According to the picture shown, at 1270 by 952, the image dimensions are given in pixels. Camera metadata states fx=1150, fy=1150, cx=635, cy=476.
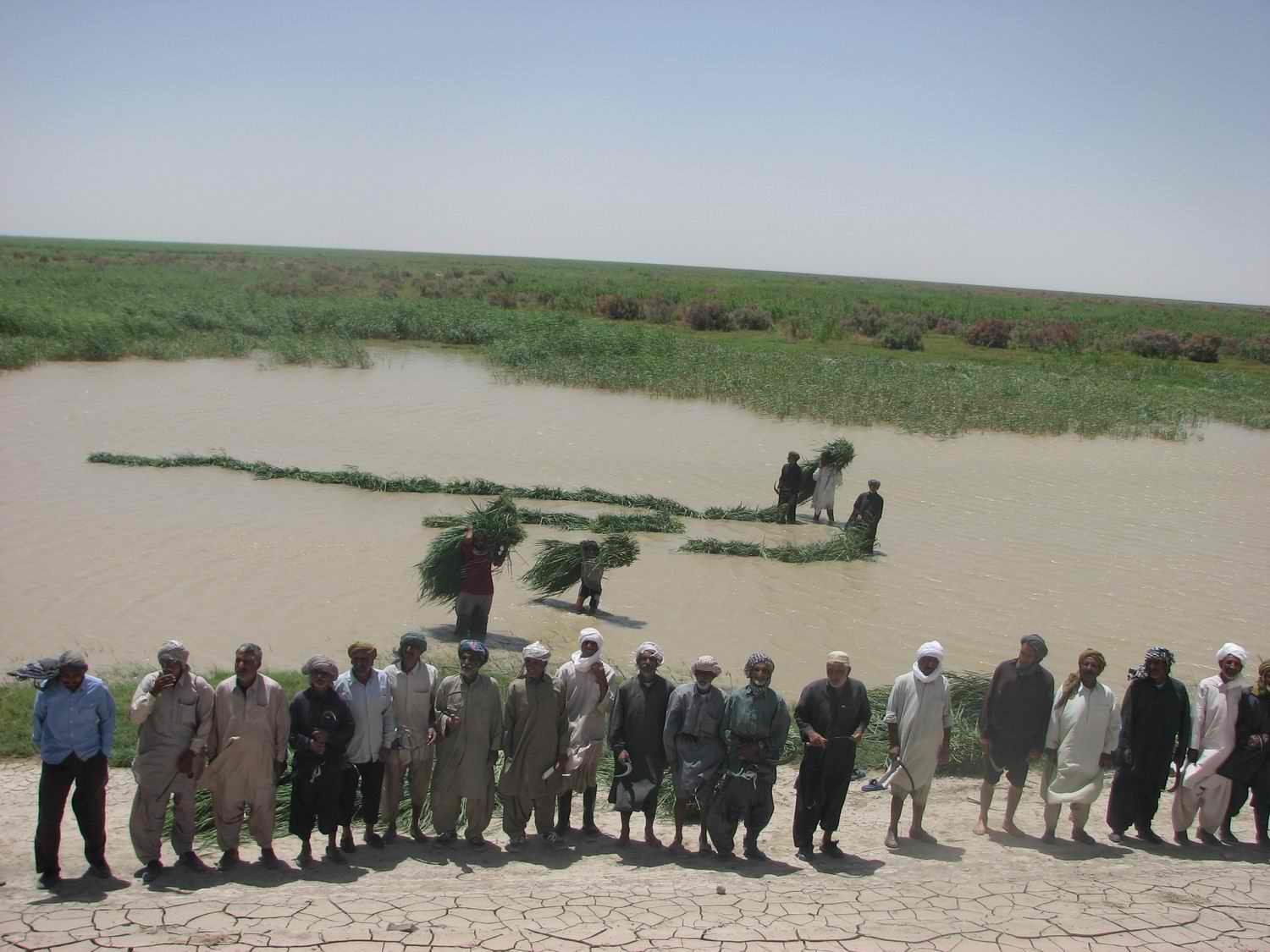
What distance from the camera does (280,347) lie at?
31562mm

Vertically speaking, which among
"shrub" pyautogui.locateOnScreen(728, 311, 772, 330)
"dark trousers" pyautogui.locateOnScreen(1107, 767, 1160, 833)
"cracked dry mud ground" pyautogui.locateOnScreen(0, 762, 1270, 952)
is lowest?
"cracked dry mud ground" pyautogui.locateOnScreen(0, 762, 1270, 952)

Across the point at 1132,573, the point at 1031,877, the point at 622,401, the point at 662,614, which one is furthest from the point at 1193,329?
the point at 1031,877

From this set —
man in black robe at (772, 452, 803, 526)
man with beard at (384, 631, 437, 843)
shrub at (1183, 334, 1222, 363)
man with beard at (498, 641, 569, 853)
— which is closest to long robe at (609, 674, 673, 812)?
man with beard at (498, 641, 569, 853)

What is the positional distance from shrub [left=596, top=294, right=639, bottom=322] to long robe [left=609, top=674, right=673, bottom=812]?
4373 centimetres

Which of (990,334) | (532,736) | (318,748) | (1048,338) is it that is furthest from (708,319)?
(318,748)

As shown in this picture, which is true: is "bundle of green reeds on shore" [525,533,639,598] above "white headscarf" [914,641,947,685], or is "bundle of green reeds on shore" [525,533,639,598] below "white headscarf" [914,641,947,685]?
below

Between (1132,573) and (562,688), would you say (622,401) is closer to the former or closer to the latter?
(1132,573)

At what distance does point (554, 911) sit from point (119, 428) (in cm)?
1793

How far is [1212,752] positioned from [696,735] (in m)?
2.81

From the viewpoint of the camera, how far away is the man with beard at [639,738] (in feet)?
19.6

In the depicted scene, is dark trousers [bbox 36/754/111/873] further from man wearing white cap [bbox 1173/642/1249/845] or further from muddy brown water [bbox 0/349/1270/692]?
man wearing white cap [bbox 1173/642/1249/845]

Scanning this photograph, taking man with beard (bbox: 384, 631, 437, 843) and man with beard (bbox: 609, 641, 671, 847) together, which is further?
man with beard (bbox: 609, 641, 671, 847)

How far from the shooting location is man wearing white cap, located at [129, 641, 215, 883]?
530 centimetres

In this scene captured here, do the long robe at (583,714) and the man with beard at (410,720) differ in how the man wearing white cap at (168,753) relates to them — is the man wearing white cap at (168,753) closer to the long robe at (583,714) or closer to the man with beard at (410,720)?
the man with beard at (410,720)
